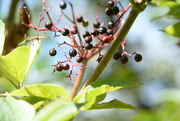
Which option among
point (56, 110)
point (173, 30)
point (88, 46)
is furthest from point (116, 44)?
point (173, 30)

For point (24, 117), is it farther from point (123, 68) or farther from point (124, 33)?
point (123, 68)

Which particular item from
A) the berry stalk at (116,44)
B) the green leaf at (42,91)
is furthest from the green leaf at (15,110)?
the berry stalk at (116,44)

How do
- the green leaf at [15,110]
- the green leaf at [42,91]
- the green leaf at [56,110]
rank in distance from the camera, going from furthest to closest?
the green leaf at [42,91] → the green leaf at [15,110] → the green leaf at [56,110]

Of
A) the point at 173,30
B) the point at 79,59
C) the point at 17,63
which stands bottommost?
the point at 173,30

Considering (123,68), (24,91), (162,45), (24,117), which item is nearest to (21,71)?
(24,91)

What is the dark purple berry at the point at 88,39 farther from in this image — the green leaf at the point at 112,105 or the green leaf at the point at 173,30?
the green leaf at the point at 173,30

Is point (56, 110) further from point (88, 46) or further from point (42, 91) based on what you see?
point (88, 46)
